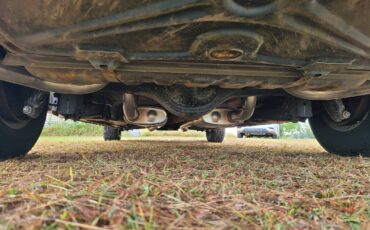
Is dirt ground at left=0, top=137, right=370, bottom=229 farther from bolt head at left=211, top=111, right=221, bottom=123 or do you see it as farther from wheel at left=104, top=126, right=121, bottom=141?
wheel at left=104, top=126, right=121, bottom=141

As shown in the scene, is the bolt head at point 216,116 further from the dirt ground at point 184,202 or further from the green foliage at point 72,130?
the green foliage at point 72,130

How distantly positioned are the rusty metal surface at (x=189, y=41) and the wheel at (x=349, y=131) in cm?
77

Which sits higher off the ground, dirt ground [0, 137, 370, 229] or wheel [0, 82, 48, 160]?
wheel [0, 82, 48, 160]

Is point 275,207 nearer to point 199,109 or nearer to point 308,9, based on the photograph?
point 308,9

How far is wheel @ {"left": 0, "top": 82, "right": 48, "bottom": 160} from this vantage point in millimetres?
2025

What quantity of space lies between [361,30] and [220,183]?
2.49ft

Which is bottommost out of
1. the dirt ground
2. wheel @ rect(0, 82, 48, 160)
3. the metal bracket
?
the dirt ground

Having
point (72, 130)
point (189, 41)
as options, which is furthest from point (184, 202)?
point (72, 130)

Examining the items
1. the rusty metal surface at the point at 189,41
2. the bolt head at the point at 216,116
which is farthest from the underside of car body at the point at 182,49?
the bolt head at the point at 216,116

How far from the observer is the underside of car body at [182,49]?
1193 millimetres

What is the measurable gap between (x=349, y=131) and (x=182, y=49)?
1597 mm

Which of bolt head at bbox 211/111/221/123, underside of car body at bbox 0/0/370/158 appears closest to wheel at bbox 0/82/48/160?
underside of car body at bbox 0/0/370/158

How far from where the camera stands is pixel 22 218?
79 cm

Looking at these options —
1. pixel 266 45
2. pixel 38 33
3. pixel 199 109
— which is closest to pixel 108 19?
pixel 38 33
